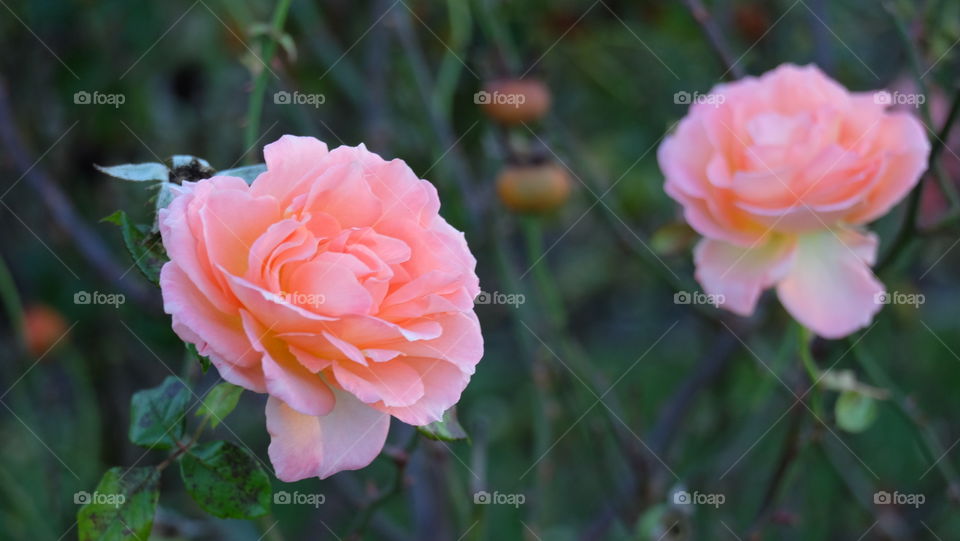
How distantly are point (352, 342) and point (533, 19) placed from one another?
3.66ft

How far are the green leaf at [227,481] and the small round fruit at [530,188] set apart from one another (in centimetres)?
61

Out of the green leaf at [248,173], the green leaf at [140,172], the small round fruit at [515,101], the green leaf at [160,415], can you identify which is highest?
the green leaf at [140,172]

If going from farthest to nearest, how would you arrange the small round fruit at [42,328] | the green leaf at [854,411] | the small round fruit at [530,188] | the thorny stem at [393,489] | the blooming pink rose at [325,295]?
1. the small round fruit at [42,328]
2. the small round fruit at [530,188]
3. the green leaf at [854,411]
4. the thorny stem at [393,489]
5. the blooming pink rose at [325,295]

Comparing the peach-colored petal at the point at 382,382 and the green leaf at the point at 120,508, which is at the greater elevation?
the peach-colored petal at the point at 382,382

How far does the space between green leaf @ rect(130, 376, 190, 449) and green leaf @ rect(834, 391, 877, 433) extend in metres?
0.52

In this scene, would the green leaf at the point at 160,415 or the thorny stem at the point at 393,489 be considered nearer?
the green leaf at the point at 160,415

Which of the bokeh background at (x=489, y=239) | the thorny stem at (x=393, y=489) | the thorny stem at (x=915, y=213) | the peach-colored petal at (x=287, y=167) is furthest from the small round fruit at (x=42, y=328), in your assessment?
the thorny stem at (x=915, y=213)

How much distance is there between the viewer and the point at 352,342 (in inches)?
21.3

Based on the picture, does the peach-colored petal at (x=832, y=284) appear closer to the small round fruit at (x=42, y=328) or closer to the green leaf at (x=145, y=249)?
the green leaf at (x=145, y=249)

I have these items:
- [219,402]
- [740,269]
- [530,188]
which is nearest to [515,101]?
[530,188]

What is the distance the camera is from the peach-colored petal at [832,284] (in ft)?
2.40

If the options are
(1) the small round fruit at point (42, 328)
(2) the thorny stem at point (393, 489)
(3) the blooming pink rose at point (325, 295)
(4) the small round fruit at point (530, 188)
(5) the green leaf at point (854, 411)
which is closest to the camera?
(3) the blooming pink rose at point (325, 295)

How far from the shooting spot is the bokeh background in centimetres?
119

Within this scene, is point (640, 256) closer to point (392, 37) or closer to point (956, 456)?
point (392, 37)
